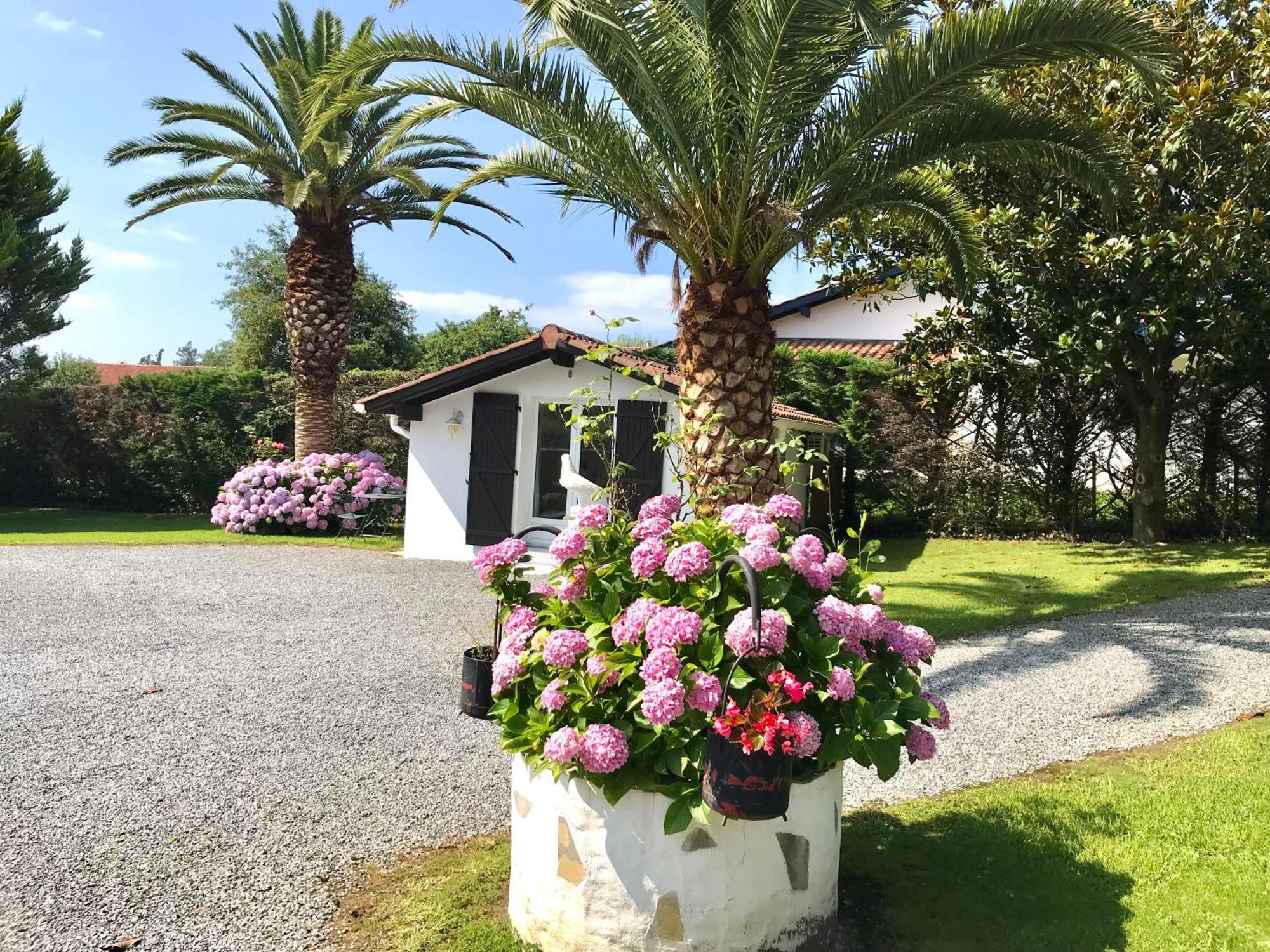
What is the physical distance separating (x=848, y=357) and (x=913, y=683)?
1282 centimetres

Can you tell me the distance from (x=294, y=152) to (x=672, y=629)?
50.3ft

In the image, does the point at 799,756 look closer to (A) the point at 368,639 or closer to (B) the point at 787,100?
(B) the point at 787,100

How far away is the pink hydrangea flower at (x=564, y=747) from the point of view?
279 cm

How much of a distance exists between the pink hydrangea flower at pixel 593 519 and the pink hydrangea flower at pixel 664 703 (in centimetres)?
85

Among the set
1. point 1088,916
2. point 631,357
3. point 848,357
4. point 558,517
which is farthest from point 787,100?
point 848,357

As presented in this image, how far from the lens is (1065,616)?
28.2 feet

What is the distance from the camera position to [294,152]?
50.8 feet

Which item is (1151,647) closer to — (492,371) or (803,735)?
(803,735)

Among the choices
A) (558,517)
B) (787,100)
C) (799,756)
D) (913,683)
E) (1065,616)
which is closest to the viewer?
(799,756)

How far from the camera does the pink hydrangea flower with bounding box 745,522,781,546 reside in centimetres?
308

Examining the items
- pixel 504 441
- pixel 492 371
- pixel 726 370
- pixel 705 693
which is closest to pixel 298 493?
pixel 504 441

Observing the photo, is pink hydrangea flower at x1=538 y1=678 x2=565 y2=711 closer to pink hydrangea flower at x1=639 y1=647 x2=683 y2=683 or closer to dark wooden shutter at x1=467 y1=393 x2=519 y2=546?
pink hydrangea flower at x1=639 y1=647 x2=683 y2=683

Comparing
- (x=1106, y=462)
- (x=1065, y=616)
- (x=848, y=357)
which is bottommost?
(x=1065, y=616)

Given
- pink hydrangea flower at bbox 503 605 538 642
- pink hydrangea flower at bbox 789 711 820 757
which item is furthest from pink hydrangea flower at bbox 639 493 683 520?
pink hydrangea flower at bbox 789 711 820 757
